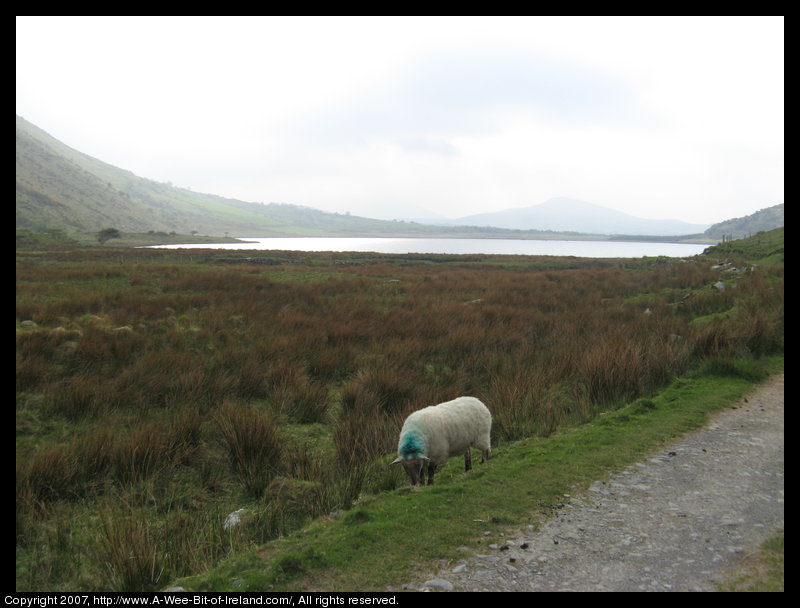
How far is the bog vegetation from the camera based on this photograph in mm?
3941

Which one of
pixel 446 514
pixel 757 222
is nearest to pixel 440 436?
pixel 446 514

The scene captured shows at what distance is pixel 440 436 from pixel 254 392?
4630 millimetres

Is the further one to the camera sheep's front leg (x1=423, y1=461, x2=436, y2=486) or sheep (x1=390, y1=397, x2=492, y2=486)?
sheep's front leg (x1=423, y1=461, x2=436, y2=486)

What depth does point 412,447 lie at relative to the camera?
4.23m

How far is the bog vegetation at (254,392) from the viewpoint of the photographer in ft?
12.9

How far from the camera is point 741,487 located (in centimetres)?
390

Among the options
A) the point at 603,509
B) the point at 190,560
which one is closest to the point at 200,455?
the point at 190,560

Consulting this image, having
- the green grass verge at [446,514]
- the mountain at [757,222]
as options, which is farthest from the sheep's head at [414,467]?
the mountain at [757,222]

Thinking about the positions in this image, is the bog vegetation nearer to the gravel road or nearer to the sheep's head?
the sheep's head

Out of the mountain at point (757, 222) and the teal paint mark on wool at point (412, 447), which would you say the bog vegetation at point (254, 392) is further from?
the mountain at point (757, 222)

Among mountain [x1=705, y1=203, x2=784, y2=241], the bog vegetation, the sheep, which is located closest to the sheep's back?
the sheep

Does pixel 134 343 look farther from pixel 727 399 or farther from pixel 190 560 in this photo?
pixel 727 399

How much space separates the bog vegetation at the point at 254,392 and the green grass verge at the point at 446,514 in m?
0.50

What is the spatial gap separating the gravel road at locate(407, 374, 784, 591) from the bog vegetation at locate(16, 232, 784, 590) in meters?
1.63
